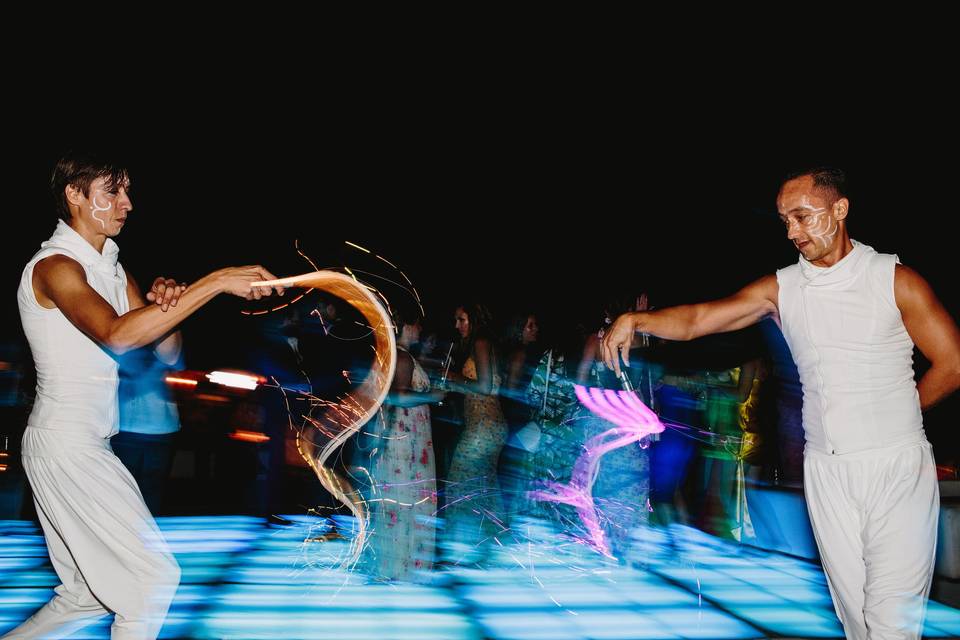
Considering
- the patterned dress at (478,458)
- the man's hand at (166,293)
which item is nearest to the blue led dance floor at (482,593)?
the patterned dress at (478,458)

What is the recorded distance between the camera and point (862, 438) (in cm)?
221

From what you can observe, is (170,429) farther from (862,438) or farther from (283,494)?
(283,494)

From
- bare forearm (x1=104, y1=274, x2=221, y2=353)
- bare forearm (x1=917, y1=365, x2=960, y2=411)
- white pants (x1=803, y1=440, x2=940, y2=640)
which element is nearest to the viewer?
bare forearm (x1=104, y1=274, x2=221, y2=353)

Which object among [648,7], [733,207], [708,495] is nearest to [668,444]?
[708,495]

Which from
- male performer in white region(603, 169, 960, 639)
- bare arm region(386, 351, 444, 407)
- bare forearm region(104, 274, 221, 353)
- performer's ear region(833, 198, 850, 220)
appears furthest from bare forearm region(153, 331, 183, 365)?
performer's ear region(833, 198, 850, 220)

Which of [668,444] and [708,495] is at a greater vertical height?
[668,444]

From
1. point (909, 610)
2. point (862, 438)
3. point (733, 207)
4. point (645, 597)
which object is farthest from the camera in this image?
point (733, 207)

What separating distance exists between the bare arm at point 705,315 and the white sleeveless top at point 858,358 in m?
0.20

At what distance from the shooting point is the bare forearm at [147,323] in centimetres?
190

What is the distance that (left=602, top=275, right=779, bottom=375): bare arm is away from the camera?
2.57m

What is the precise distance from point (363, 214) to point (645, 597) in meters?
8.15

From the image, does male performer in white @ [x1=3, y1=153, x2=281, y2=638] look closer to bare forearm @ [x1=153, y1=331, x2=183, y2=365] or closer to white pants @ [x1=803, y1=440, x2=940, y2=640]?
bare forearm @ [x1=153, y1=331, x2=183, y2=365]

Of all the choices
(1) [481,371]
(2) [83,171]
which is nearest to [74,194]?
(2) [83,171]

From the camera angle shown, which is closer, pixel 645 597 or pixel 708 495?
pixel 645 597
